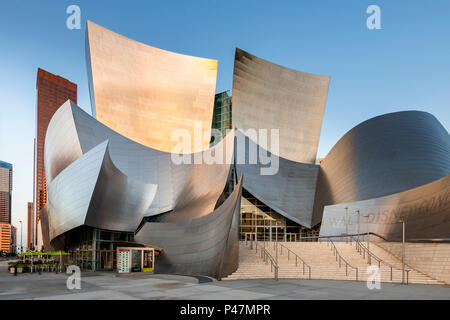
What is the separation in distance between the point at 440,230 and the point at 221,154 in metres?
15.4

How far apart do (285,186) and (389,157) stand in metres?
9.09

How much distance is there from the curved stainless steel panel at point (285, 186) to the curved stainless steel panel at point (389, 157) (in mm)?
2107

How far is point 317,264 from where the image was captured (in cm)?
1593

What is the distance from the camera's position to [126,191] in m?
22.7

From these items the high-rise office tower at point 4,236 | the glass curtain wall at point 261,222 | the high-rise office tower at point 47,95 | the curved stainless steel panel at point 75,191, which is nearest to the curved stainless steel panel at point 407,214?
the glass curtain wall at point 261,222

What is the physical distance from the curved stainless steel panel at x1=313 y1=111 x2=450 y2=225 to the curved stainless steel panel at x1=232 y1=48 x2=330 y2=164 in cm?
1039

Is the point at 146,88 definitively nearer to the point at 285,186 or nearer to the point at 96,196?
the point at 285,186

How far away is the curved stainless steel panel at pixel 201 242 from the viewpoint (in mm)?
14102

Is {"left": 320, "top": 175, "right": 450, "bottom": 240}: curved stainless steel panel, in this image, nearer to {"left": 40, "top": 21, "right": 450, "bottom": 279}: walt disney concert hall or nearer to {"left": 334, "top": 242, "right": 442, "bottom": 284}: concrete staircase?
{"left": 40, "top": 21, "right": 450, "bottom": 279}: walt disney concert hall

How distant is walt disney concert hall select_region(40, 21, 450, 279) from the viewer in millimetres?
18016

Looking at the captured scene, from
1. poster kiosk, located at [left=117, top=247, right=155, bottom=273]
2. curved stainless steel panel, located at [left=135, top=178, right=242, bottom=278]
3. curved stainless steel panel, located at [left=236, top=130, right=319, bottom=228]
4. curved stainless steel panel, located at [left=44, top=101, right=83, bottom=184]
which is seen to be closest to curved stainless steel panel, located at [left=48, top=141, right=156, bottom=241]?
curved stainless steel panel, located at [left=44, top=101, right=83, bottom=184]

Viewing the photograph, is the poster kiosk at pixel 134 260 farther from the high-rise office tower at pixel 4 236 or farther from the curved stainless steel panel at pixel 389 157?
the high-rise office tower at pixel 4 236

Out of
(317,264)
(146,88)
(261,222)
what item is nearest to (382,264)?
(317,264)
